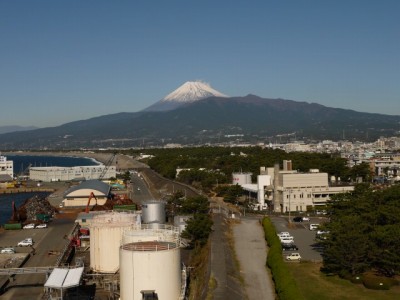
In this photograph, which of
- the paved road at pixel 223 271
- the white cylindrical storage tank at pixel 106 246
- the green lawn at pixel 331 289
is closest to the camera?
the paved road at pixel 223 271

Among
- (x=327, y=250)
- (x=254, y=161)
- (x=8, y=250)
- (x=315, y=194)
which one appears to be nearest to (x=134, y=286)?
(x=327, y=250)

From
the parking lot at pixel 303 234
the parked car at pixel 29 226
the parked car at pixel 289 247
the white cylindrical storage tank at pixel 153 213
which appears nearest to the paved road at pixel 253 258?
the parked car at pixel 289 247

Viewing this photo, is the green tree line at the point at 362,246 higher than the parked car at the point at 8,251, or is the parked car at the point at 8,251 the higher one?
the green tree line at the point at 362,246

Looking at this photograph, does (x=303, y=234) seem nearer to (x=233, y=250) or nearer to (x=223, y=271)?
(x=233, y=250)

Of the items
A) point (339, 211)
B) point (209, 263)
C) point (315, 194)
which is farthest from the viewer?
point (315, 194)

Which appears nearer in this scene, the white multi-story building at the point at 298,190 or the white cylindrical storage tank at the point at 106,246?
the white cylindrical storage tank at the point at 106,246

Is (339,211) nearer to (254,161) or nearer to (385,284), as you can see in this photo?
(385,284)

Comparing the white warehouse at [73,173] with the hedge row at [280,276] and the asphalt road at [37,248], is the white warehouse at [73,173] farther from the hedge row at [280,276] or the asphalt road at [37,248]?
the hedge row at [280,276]

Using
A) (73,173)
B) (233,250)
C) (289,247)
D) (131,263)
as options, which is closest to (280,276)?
(131,263)
